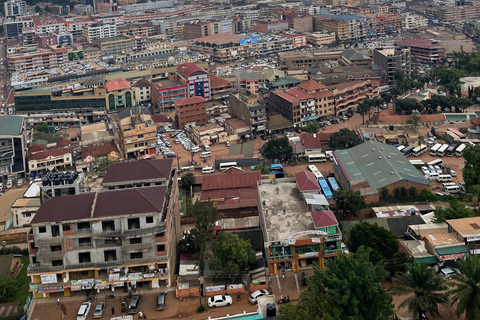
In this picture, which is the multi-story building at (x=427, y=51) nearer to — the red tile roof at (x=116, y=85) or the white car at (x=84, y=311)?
the red tile roof at (x=116, y=85)

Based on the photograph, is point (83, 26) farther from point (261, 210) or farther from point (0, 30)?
point (261, 210)

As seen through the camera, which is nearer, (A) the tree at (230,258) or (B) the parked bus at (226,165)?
(A) the tree at (230,258)

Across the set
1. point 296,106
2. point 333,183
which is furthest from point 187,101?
point 333,183

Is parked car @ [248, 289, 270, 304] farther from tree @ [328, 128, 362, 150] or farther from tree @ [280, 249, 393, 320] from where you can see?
tree @ [328, 128, 362, 150]

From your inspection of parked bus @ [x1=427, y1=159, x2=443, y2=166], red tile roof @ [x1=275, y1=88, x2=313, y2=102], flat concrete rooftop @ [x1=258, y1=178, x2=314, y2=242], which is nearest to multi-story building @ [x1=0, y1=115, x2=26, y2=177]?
flat concrete rooftop @ [x1=258, y1=178, x2=314, y2=242]

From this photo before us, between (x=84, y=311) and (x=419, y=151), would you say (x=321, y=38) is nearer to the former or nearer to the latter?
(x=419, y=151)

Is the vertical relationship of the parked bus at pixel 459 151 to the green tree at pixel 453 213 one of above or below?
below

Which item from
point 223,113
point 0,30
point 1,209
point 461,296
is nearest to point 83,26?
point 0,30

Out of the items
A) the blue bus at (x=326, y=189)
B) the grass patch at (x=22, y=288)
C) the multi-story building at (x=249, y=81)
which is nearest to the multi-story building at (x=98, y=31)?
the multi-story building at (x=249, y=81)
